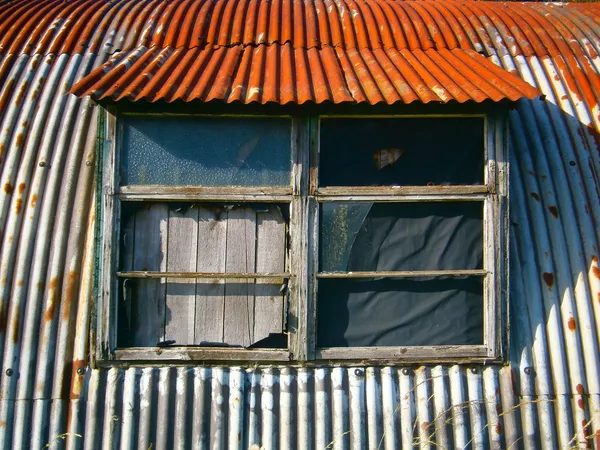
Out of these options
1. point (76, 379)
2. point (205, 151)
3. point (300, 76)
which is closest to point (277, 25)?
point (300, 76)

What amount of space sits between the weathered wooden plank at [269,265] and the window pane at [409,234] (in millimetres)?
318

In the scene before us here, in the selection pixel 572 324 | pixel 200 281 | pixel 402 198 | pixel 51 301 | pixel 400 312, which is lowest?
pixel 572 324

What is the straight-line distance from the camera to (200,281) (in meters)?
3.80

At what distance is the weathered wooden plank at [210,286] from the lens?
378 centimetres

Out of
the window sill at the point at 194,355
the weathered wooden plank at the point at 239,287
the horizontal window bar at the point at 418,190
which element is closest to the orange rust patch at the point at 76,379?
the window sill at the point at 194,355

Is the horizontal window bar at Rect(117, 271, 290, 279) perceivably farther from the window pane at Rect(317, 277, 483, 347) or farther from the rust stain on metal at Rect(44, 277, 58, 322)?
the rust stain on metal at Rect(44, 277, 58, 322)

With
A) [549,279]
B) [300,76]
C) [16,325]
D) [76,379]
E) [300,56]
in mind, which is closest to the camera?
[76,379]

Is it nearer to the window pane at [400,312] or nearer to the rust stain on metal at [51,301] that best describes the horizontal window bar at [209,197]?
the window pane at [400,312]

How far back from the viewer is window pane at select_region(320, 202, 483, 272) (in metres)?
3.82

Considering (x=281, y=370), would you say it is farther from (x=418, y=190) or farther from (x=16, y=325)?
(x=16, y=325)

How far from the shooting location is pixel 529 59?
4.89 meters

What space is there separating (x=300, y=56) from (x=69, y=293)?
251 cm

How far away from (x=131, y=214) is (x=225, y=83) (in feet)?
3.57

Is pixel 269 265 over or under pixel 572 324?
over
